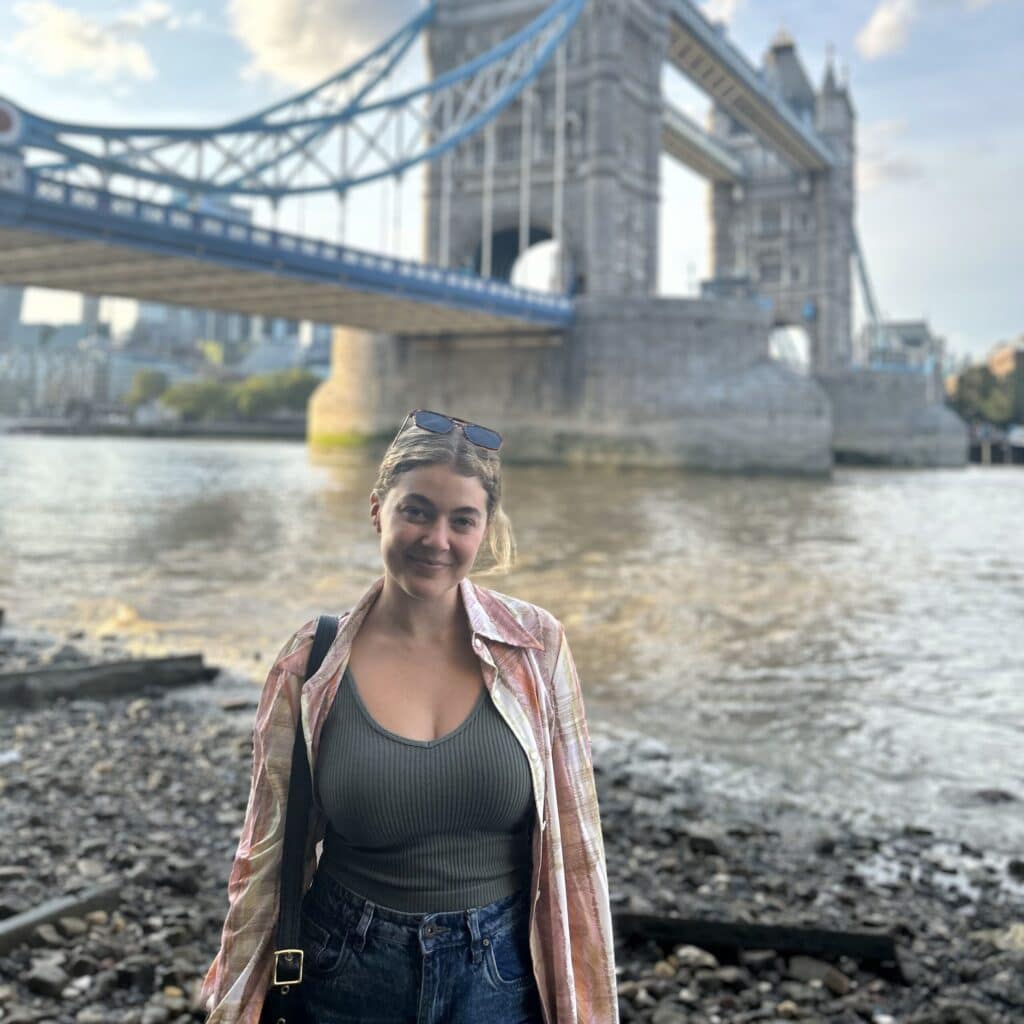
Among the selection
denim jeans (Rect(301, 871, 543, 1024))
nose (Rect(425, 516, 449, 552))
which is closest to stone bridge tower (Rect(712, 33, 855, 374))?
nose (Rect(425, 516, 449, 552))

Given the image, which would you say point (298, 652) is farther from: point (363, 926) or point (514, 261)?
point (514, 261)

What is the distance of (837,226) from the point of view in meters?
61.1

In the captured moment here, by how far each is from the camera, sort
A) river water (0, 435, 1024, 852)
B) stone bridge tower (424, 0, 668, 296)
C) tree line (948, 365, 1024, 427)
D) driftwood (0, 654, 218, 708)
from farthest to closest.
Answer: tree line (948, 365, 1024, 427), stone bridge tower (424, 0, 668, 296), driftwood (0, 654, 218, 708), river water (0, 435, 1024, 852)

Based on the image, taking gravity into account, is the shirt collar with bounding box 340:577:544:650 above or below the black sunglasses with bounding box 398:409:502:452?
below

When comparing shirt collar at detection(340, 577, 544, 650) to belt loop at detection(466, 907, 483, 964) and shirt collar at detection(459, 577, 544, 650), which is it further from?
belt loop at detection(466, 907, 483, 964)

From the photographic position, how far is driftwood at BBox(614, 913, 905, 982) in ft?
8.98

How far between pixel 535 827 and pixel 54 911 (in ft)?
5.95

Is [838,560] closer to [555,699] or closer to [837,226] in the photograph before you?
[555,699]

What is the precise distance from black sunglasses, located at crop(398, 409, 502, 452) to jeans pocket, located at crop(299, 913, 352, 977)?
71 centimetres

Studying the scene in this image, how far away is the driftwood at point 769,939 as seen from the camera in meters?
2.74

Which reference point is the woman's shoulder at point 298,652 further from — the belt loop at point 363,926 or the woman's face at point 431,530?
the belt loop at point 363,926

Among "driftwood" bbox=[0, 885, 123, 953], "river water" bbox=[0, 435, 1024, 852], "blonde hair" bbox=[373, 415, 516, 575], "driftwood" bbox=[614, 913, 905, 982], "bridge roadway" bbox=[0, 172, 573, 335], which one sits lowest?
"river water" bbox=[0, 435, 1024, 852]

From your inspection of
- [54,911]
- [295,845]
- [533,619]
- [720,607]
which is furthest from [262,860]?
[720,607]

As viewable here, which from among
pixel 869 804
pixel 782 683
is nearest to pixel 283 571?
pixel 782 683
